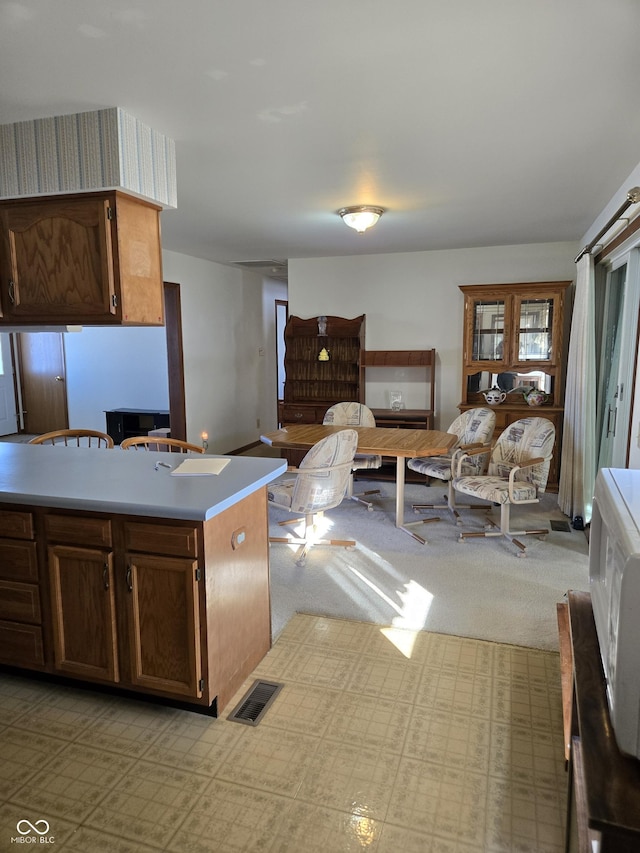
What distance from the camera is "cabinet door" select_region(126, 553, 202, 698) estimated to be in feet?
6.63

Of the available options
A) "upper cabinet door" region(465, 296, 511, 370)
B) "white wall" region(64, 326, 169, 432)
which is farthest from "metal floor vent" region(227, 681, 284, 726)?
"white wall" region(64, 326, 169, 432)

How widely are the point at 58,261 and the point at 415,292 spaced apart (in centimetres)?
419

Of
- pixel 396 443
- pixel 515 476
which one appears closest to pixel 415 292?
pixel 396 443

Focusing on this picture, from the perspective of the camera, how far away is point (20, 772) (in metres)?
1.90

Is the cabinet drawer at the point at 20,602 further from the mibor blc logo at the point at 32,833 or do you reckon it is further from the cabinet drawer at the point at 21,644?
the mibor blc logo at the point at 32,833

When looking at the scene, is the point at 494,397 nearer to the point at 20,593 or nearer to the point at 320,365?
the point at 320,365

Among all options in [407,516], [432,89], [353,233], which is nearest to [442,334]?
[353,233]

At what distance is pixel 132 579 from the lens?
208cm

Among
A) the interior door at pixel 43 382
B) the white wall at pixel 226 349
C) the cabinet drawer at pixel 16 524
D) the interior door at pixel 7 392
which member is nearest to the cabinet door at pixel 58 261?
the cabinet drawer at pixel 16 524

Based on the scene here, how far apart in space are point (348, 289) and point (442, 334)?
1.17 m

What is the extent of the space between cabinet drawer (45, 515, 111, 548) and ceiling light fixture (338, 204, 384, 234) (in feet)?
9.30

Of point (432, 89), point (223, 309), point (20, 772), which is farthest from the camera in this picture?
point (223, 309)

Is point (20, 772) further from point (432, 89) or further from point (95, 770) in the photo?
point (432, 89)

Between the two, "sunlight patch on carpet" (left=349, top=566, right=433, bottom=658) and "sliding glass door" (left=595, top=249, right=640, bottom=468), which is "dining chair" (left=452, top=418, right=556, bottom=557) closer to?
"sliding glass door" (left=595, top=249, right=640, bottom=468)
